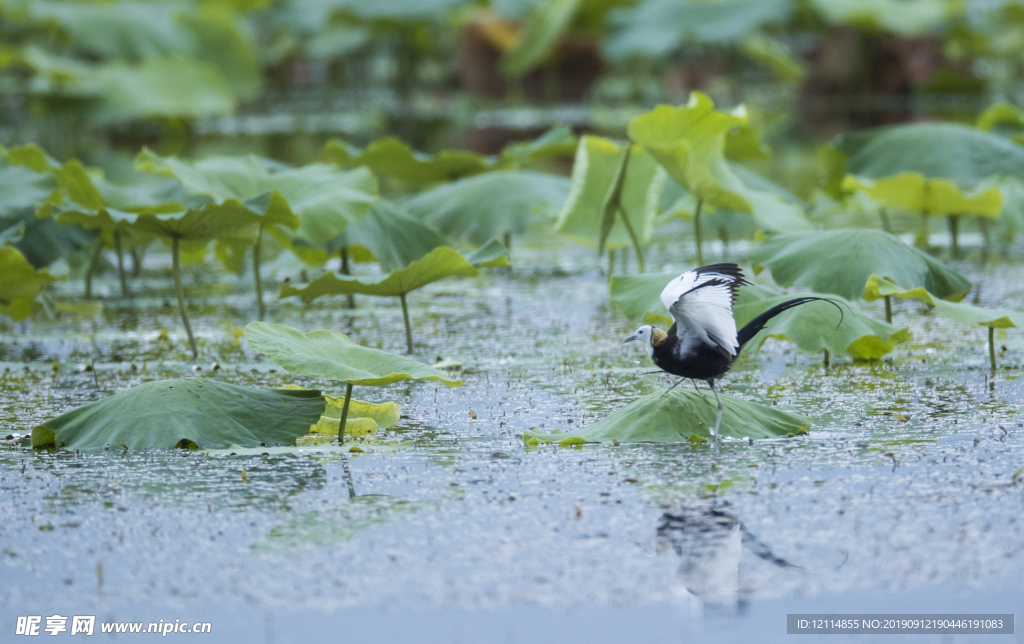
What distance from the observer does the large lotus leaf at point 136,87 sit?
11195 mm

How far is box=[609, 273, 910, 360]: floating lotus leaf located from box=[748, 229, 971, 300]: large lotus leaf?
0.53ft

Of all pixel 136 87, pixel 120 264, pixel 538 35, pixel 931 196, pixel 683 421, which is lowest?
pixel 683 421

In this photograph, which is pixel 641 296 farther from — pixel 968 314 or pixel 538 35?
pixel 538 35

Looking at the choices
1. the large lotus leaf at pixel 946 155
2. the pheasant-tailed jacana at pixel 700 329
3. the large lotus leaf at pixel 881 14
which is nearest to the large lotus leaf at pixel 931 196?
the large lotus leaf at pixel 946 155

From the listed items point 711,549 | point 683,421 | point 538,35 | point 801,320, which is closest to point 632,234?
point 801,320

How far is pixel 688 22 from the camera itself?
12.8m

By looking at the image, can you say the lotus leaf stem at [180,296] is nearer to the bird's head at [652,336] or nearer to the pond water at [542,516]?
the pond water at [542,516]

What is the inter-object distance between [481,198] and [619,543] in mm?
2373

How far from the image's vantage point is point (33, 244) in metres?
3.34

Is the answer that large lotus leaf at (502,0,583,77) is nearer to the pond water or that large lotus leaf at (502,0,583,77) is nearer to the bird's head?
the pond water

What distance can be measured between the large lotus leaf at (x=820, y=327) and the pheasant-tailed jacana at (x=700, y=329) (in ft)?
1.19

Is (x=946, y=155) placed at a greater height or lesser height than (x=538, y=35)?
lesser

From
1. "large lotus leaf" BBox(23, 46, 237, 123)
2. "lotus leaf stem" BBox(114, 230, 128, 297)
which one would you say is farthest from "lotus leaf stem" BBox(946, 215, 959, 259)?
"large lotus leaf" BBox(23, 46, 237, 123)

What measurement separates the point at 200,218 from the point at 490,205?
130cm
